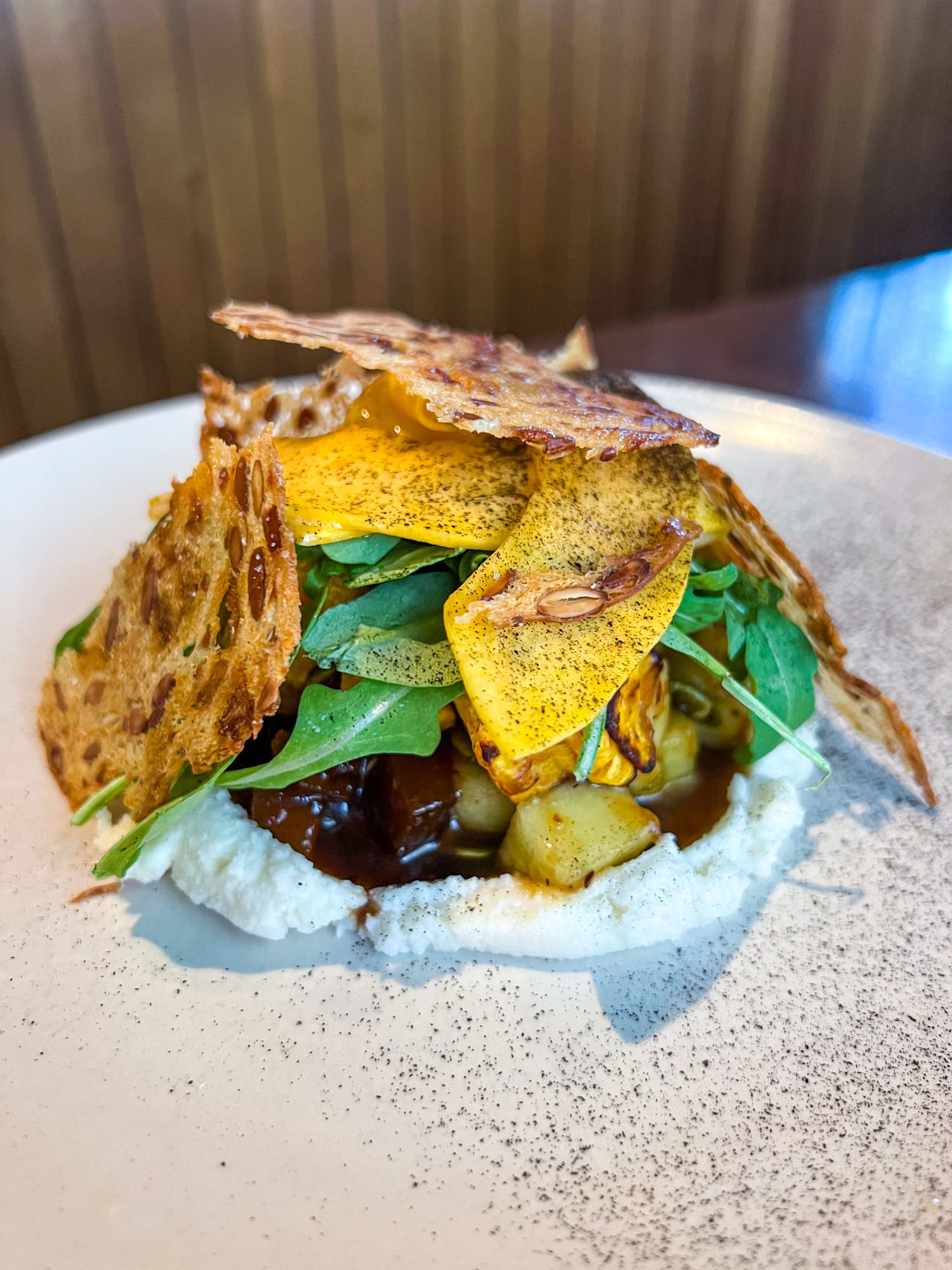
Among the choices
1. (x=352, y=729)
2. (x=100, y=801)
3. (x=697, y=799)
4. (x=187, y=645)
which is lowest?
(x=697, y=799)

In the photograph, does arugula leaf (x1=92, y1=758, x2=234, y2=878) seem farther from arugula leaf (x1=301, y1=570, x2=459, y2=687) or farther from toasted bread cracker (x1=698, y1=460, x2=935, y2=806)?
toasted bread cracker (x1=698, y1=460, x2=935, y2=806)

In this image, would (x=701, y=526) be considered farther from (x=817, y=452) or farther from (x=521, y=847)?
(x=817, y=452)

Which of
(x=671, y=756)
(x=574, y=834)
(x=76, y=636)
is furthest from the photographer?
(x=76, y=636)

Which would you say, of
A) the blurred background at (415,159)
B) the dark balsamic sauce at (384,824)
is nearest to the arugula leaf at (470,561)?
the dark balsamic sauce at (384,824)

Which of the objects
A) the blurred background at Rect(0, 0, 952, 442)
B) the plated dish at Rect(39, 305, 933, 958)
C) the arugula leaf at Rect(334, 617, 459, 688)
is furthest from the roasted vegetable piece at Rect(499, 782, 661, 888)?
the blurred background at Rect(0, 0, 952, 442)

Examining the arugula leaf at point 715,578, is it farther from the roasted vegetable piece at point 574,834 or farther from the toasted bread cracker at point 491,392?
the roasted vegetable piece at point 574,834

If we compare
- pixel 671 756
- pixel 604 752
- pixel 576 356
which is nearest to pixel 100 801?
pixel 604 752

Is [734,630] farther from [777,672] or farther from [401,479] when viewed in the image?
[401,479]

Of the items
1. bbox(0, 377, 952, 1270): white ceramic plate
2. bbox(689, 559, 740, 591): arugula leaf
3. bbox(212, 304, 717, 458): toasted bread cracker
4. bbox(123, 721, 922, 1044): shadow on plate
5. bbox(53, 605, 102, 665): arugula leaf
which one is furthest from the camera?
bbox(53, 605, 102, 665): arugula leaf
